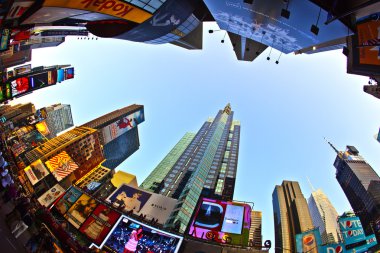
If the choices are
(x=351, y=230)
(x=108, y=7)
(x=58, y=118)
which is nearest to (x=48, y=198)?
(x=108, y=7)

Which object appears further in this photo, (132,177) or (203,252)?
(132,177)

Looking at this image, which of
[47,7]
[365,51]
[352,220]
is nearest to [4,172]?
[47,7]

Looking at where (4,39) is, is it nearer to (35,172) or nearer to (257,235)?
(35,172)

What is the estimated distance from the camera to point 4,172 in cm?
1337

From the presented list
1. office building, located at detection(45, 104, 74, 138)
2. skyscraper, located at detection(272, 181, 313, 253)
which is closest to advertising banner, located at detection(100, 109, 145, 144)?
office building, located at detection(45, 104, 74, 138)

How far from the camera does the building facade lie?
306ft

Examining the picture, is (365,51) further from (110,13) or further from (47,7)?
(47,7)

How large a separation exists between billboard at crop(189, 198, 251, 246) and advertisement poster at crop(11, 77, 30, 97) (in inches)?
1582

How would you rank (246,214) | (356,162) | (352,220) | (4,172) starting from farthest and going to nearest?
1. (356,162)
2. (246,214)
3. (352,220)
4. (4,172)

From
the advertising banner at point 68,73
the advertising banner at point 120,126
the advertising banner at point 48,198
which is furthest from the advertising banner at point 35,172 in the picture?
the advertising banner at point 120,126

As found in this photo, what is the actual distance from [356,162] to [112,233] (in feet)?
473

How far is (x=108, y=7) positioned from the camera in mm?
17719

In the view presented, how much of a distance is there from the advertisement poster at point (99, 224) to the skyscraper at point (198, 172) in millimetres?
42830

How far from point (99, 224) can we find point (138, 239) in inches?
176
